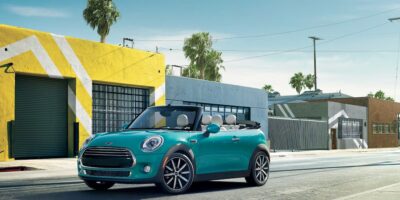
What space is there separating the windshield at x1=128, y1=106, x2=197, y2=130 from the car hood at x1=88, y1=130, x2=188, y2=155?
1.63ft

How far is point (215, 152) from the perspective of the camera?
35.6 ft

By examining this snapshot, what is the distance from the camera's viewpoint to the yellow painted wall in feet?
77.0

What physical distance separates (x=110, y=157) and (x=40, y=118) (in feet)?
54.5

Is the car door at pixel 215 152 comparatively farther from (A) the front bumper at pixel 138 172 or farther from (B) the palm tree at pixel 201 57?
(B) the palm tree at pixel 201 57

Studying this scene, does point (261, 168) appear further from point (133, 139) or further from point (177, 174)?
point (133, 139)

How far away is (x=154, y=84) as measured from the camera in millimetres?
31734

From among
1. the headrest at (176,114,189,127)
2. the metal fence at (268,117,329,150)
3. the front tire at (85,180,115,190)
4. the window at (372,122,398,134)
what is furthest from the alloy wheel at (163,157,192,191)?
the window at (372,122,398,134)

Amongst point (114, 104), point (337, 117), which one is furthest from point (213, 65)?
point (114, 104)

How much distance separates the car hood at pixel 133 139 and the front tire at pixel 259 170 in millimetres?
2283

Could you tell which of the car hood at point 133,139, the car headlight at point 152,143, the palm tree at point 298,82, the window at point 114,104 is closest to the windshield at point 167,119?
Answer: the car hood at point 133,139

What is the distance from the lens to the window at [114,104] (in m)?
28.5

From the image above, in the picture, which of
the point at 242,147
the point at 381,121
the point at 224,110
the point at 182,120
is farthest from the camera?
the point at 381,121

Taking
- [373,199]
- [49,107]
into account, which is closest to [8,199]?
[373,199]

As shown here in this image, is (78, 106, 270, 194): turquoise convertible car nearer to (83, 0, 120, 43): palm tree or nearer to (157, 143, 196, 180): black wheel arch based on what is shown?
(157, 143, 196, 180): black wheel arch
